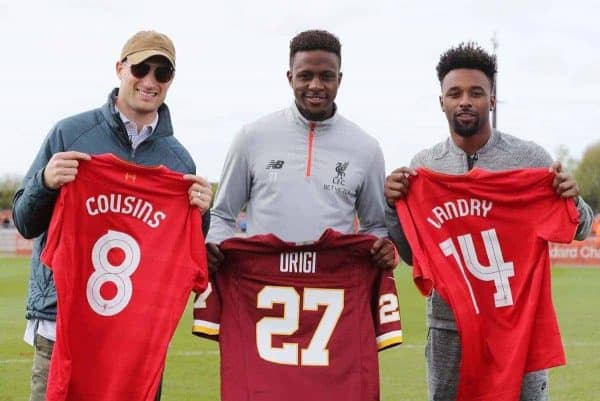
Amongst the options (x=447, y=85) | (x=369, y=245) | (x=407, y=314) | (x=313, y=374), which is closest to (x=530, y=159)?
(x=447, y=85)

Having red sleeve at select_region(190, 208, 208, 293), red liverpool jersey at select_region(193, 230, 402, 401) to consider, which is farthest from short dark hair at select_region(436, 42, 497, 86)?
red sleeve at select_region(190, 208, 208, 293)

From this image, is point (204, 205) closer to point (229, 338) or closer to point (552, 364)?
point (229, 338)

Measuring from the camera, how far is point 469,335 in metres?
4.64

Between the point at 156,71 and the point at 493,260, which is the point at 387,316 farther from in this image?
the point at 156,71

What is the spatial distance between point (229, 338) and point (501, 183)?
1689 mm

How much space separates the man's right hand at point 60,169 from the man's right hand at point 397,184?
1645mm

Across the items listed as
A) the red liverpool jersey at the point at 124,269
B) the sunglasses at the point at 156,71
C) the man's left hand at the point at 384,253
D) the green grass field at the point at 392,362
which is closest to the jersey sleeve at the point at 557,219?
the man's left hand at the point at 384,253

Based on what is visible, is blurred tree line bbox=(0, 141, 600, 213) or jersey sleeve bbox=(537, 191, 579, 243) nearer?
jersey sleeve bbox=(537, 191, 579, 243)

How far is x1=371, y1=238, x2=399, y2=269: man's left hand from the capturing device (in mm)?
4746

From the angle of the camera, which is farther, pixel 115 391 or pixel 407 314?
pixel 407 314

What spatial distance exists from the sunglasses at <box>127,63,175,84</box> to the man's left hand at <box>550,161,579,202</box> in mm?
2124

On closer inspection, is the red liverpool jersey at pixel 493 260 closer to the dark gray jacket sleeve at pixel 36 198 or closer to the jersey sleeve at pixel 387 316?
the jersey sleeve at pixel 387 316

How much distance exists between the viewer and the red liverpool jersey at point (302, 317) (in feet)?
15.5

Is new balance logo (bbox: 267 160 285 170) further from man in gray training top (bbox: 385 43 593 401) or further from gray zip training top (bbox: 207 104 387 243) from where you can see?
man in gray training top (bbox: 385 43 593 401)
